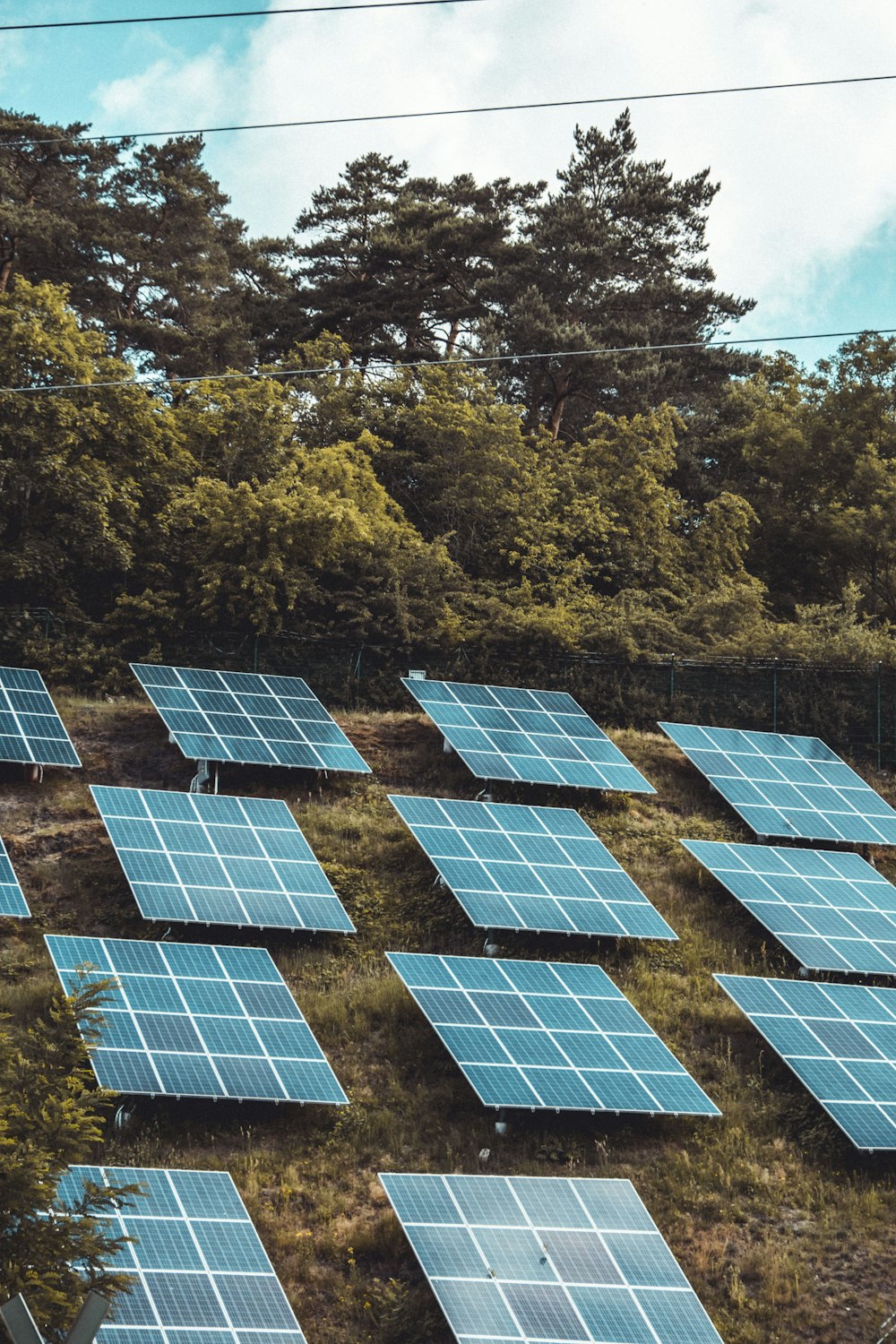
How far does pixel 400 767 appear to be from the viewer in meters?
33.5

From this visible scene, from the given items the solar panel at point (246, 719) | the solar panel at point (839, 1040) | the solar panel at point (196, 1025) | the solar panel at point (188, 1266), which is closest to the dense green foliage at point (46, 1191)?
the solar panel at point (188, 1266)

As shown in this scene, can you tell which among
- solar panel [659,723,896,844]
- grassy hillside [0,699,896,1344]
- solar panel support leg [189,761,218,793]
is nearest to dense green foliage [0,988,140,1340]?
grassy hillside [0,699,896,1344]

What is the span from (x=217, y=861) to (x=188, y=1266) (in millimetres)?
10269

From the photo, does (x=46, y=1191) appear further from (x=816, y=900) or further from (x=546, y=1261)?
(x=816, y=900)

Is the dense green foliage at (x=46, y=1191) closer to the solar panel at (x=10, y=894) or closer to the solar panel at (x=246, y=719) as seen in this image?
the solar panel at (x=10, y=894)

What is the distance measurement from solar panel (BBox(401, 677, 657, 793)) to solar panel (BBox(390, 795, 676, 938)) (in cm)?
173

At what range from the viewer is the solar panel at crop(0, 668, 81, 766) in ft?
95.1

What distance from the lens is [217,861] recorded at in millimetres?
26359

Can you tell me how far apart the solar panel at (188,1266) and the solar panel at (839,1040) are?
30.5 ft

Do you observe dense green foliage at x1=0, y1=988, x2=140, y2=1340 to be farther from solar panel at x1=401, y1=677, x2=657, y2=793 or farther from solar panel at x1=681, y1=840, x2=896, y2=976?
solar panel at x1=401, y1=677, x2=657, y2=793

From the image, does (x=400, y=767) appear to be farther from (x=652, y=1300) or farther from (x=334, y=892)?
(x=652, y=1300)

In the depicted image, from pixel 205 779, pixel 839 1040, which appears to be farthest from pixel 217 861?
pixel 839 1040

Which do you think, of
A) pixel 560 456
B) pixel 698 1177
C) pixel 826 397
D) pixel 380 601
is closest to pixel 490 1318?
pixel 698 1177

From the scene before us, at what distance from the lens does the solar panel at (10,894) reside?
931 inches
